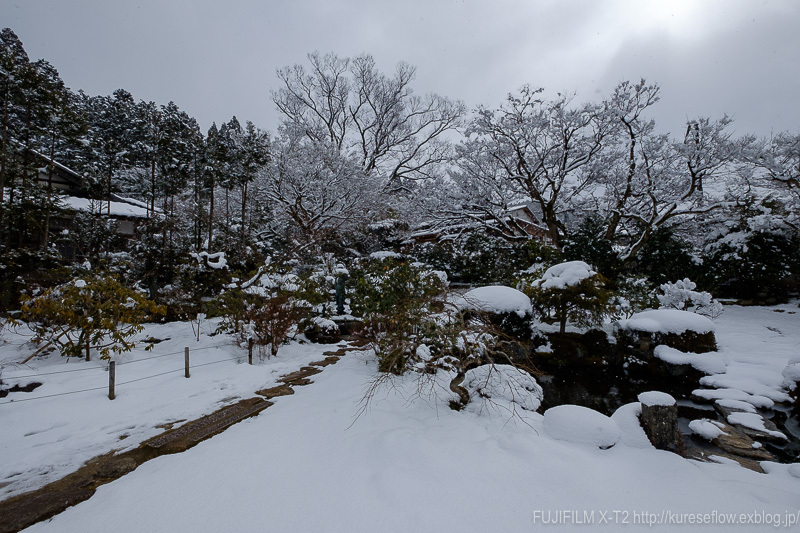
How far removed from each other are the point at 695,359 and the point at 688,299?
3.25 meters

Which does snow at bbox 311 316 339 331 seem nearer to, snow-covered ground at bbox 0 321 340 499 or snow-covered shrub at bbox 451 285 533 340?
snow-covered ground at bbox 0 321 340 499

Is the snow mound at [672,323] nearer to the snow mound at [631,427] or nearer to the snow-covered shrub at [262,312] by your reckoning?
the snow mound at [631,427]

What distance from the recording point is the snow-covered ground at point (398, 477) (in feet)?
7.60

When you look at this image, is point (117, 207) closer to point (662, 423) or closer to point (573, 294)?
point (573, 294)

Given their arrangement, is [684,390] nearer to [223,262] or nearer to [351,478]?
[351,478]

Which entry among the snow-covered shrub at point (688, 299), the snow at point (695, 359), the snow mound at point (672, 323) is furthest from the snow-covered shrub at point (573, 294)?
the snow-covered shrub at point (688, 299)

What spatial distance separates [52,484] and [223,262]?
826cm

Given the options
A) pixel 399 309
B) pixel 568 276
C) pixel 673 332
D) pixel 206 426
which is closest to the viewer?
pixel 206 426

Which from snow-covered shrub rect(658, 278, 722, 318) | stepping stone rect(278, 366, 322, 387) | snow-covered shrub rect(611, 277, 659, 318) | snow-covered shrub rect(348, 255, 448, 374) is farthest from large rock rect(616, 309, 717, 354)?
stepping stone rect(278, 366, 322, 387)

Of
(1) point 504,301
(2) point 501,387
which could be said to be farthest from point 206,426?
(1) point 504,301

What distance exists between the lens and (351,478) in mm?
2730

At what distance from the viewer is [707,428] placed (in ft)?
14.3

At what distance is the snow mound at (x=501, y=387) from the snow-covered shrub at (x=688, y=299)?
704 cm

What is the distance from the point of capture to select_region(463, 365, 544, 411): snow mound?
416 cm
